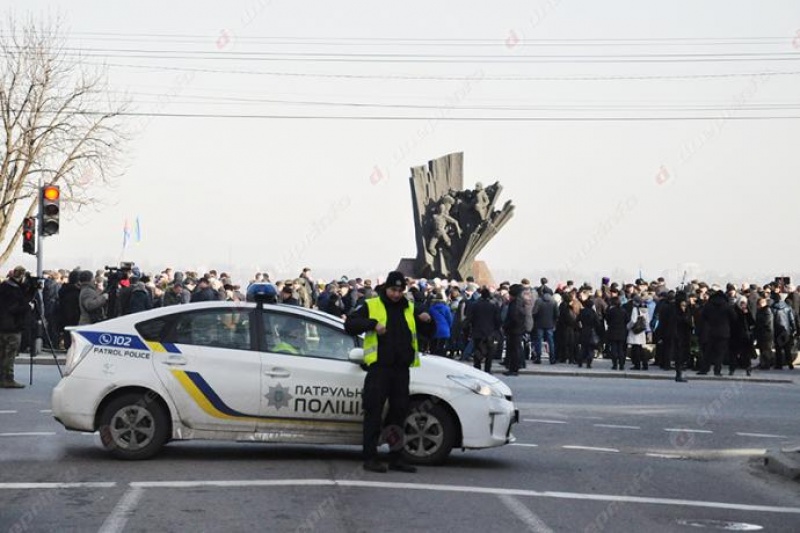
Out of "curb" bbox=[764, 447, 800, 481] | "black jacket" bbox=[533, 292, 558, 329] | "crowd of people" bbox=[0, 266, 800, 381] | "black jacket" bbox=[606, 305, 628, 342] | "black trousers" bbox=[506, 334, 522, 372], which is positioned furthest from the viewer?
"black jacket" bbox=[533, 292, 558, 329]

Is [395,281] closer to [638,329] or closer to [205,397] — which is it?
[205,397]

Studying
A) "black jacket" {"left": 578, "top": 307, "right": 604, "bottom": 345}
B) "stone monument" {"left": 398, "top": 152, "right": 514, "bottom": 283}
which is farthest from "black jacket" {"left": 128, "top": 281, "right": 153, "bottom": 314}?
"stone monument" {"left": 398, "top": 152, "right": 514, "bottom": 283}

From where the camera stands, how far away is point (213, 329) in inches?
522

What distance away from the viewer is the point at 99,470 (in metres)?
12.3

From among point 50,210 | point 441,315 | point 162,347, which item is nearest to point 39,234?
point 50,210

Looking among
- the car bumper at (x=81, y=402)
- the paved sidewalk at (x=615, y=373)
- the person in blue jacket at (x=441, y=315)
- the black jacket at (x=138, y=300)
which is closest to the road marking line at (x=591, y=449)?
the car bumper at (x=81, y=402)

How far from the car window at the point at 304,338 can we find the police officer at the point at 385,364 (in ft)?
1.18

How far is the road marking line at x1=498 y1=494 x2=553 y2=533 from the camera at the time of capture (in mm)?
9820

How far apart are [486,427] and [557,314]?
19266 millimetres

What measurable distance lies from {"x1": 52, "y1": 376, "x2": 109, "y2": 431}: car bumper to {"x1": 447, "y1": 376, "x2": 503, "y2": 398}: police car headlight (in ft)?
10.4

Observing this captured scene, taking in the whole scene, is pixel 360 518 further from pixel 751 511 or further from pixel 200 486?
pixel 751 511

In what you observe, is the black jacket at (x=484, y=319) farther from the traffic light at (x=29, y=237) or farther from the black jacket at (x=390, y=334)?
the black jacket at (x=390, y=334)

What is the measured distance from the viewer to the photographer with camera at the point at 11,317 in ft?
67.5

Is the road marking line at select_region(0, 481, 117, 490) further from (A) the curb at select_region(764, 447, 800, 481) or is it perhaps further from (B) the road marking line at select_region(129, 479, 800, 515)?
(A) the curb at select_region(764, 447, 800, 481)
